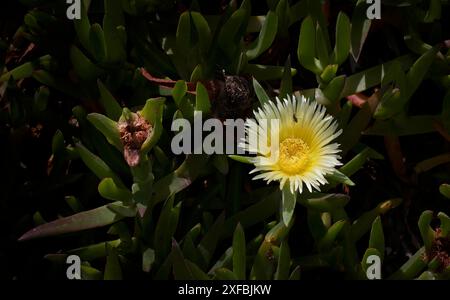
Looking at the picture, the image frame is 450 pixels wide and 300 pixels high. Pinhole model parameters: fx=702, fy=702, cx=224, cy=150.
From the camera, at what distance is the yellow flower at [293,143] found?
1.01 metres

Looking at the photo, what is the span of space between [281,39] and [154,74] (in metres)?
0.24

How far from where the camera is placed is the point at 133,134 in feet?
3.28

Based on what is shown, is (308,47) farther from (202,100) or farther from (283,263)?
(283,263)

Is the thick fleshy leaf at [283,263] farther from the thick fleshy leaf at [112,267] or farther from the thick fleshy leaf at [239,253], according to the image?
the thick fleshy leaf at [112,267]

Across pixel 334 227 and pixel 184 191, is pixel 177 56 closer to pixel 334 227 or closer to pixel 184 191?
pixel 184 191

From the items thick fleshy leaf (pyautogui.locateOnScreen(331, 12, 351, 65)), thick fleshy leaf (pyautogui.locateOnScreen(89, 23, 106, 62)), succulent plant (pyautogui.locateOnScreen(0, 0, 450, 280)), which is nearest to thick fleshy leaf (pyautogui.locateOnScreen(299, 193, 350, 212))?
succulent plant (pyautogui.locateOnScreen(0, 0, 450, 280))

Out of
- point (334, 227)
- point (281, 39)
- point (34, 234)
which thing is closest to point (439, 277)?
point (334, 227)

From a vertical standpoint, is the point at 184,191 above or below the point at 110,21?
below

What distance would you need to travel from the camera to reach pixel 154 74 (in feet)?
3.96

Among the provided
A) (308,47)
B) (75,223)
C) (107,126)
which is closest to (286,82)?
(308,47)

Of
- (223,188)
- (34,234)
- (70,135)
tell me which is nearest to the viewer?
(34,234)

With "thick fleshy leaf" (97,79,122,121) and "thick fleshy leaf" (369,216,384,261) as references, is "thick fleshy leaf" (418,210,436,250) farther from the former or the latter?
"thick fleshy leaf" (97,79,122,121)

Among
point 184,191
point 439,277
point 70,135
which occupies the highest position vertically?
point 70,135

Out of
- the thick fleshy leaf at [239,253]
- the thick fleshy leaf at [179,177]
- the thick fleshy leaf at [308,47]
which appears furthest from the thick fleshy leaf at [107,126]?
the thick fleshy leaf at [308,47]
